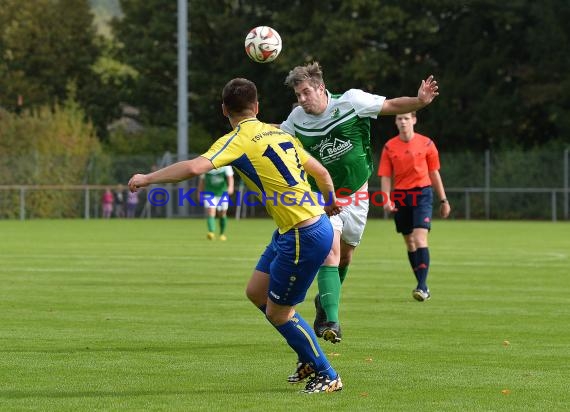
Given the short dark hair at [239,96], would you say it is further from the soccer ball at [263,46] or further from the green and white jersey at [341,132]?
the soccer ball at [263,46]

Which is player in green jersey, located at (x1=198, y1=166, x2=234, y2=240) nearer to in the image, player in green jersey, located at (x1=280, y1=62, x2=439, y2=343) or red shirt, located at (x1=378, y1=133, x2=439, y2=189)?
red shirt, located at (x1=378, y1=133, x2=439, y2=189)

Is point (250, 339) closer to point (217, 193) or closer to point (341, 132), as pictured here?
point (341, 132)

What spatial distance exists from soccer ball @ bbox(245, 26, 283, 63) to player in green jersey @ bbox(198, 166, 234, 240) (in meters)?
17.7

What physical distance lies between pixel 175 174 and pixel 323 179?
1.12 meters

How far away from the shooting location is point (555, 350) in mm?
10523

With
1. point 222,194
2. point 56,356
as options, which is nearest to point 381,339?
point 56,356

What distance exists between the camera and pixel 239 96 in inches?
328

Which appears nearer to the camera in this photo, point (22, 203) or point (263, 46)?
point (263, 46)

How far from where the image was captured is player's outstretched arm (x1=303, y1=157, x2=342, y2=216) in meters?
8.48

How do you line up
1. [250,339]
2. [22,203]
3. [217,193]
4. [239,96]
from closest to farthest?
1. [239,96]
2. [250,339]
3. [217,193]
4. [22,203]

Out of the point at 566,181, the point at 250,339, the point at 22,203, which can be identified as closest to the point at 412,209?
the point at 250,339

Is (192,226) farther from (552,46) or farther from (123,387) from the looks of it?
(123,387)

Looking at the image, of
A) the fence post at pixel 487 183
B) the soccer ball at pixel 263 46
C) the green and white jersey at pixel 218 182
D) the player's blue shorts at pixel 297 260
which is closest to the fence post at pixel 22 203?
the fence post at pixel 487 183

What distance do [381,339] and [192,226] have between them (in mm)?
29754
